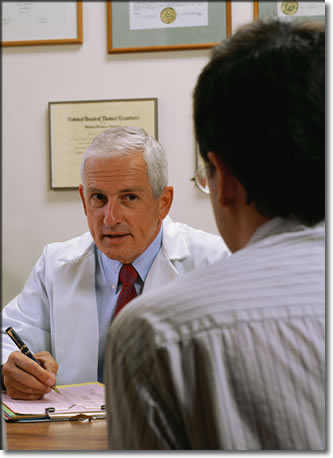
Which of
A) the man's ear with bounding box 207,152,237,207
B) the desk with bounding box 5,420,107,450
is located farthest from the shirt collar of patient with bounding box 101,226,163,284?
the man's ear with bounding box 207,152,237,207

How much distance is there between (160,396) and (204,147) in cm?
30

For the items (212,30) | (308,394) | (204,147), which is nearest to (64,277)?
(212,30)

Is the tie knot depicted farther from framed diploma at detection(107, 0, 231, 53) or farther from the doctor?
framed diploma at detection(107, 0, 231, 53)

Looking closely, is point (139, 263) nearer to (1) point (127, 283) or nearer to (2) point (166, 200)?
(1) point (127, 283)

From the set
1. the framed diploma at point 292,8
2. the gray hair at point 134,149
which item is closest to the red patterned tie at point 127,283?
the gray hair at point 134,149

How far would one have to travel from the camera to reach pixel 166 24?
1215 millimetres

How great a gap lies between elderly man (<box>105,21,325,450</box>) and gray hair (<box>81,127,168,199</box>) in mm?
890

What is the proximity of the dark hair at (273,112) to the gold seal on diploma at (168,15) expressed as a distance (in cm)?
67

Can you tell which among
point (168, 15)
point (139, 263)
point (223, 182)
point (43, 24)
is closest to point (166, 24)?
point (168, 15)

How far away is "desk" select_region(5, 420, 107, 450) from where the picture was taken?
789 mm

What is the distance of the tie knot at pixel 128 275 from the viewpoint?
1.40 metres

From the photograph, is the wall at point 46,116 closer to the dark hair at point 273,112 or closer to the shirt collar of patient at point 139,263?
the shirt collar of patient at point 139,263

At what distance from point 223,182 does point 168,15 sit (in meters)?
0.76

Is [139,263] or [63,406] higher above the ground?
[139,263]
